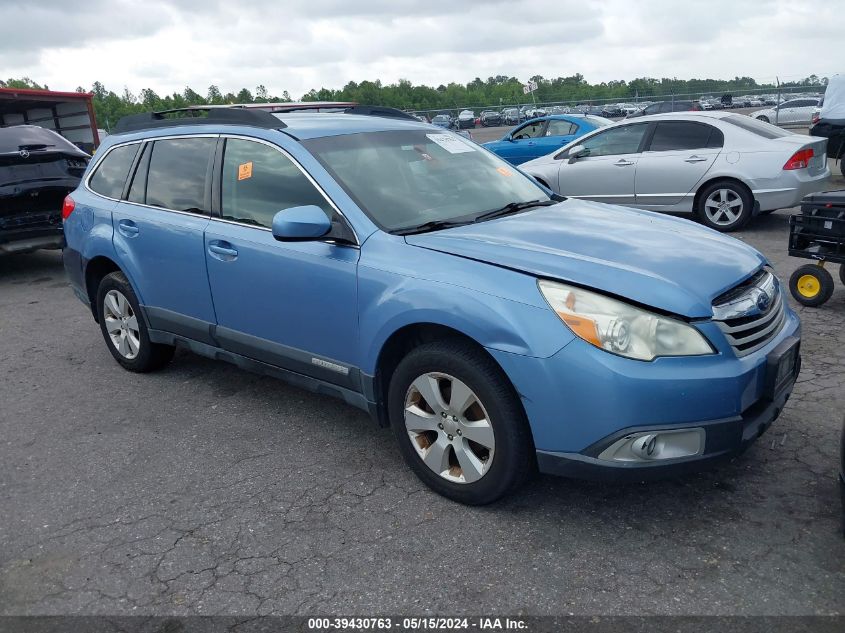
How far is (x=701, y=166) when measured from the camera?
904 centimetres

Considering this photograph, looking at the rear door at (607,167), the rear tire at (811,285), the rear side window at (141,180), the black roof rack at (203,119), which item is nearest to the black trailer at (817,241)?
the rear tire at (811,285)

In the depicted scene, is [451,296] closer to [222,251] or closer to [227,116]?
[222,251]

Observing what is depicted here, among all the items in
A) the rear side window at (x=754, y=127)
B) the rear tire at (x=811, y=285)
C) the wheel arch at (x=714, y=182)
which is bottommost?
the rear tire at (x=811, y=285)

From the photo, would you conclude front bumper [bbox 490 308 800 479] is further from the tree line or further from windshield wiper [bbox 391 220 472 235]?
the tree line

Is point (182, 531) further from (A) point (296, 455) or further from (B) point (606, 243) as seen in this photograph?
(B) point (606, 243)

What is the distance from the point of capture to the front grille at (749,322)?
2.92m

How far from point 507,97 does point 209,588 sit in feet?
359

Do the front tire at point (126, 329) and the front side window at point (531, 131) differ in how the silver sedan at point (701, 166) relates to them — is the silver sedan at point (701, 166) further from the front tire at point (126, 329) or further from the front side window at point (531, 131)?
the front tire at point (126, 329)

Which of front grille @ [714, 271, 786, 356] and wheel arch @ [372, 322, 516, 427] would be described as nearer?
front grille @ [714, 271, 786, 356]

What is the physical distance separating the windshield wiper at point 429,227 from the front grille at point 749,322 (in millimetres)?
1289

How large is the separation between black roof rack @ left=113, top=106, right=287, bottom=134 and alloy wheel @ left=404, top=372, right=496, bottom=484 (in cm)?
175

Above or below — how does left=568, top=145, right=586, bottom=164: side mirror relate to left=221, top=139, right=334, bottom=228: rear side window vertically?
below

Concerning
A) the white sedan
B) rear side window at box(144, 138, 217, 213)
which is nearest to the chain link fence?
the white sedan

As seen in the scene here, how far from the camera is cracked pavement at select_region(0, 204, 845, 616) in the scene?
2.70 meters
